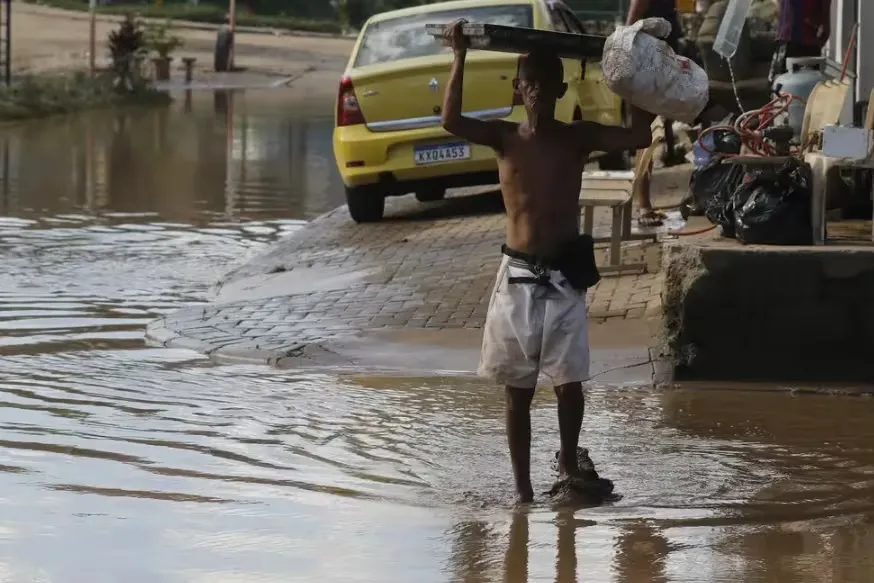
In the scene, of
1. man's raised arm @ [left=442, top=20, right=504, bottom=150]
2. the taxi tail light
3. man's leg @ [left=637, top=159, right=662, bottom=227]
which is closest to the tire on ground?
the taxi tail light

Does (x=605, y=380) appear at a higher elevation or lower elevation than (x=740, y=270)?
lower

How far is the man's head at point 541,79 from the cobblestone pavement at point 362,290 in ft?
10.1

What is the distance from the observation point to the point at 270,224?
14.6 m

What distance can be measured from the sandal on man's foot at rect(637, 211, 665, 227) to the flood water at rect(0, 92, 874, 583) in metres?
3.56

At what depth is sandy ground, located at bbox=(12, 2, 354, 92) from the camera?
42.3m

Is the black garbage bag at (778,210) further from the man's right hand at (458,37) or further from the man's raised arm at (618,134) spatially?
the man's right hand at (458,37)

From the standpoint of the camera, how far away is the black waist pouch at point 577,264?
5.72m

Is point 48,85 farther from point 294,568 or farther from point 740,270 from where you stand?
point 294,568

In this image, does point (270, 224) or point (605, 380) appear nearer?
point (605, 380)

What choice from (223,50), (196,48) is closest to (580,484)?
(223,50)

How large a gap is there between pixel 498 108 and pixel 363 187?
1.51 metres

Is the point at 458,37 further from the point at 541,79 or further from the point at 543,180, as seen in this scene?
the point at 543,180

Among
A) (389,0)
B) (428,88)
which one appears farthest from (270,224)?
(389,0)

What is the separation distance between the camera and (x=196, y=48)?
50.2 m
